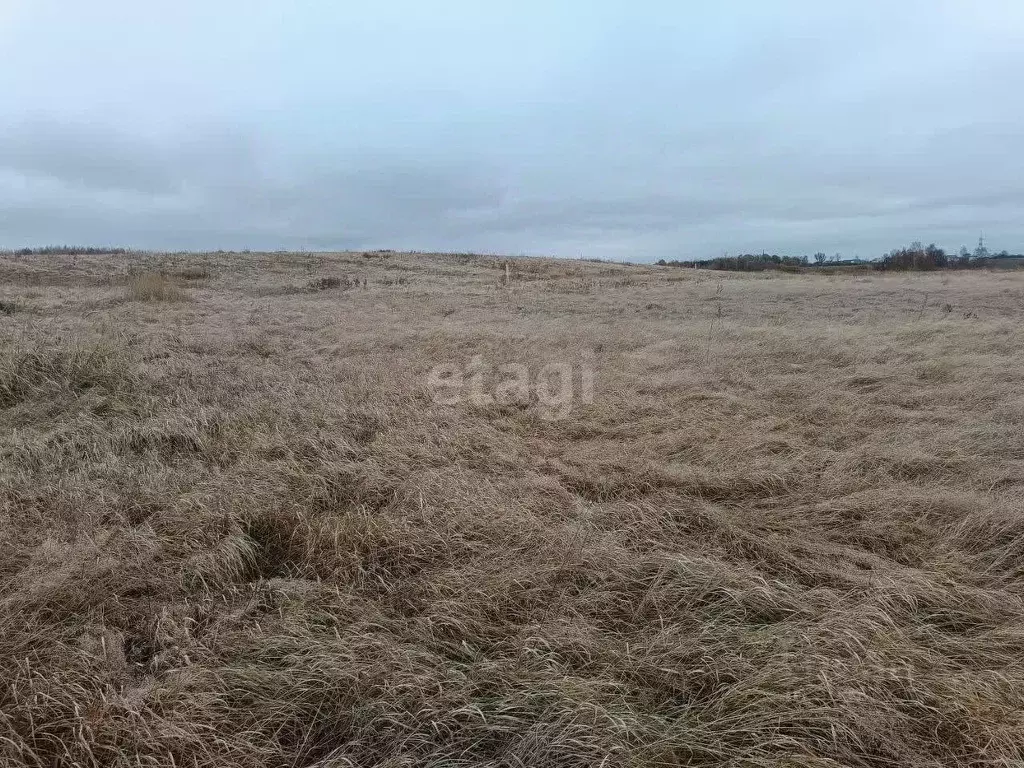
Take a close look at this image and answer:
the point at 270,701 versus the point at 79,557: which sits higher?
the point at 79,557

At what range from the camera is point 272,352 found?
29.0 feet

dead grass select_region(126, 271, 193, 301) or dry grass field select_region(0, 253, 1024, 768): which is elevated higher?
dead grass select_region(126, 271, 193, 301)

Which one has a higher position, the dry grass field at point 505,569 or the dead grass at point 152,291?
the dead grass at point 152,291

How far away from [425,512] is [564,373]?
435 centimetres

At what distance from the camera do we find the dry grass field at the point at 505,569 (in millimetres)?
1942

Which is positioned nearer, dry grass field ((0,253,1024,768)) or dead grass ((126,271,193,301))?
dry grass field ((0,253,1024,768))

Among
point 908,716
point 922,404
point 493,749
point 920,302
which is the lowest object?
point 493,749

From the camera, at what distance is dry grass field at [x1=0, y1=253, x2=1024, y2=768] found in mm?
1942

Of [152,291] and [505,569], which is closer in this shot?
[505,569]

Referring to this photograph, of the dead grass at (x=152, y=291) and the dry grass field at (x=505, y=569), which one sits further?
the dead grass at (x=152, y=291)

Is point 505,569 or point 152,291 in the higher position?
point 152,291

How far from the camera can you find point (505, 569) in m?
2.96

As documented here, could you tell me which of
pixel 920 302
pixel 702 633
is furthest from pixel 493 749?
pixel 920 302

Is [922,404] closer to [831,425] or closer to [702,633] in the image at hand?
[831,425]
